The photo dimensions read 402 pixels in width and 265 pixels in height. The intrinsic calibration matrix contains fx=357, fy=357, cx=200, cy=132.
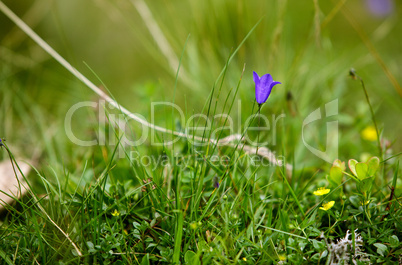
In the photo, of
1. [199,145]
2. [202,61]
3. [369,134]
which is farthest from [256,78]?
[202,61]

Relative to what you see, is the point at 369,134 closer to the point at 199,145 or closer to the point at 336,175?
the point at 336,175

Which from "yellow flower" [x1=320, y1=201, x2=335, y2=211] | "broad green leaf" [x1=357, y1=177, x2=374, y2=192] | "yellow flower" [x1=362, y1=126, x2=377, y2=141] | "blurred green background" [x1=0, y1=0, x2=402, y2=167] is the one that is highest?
"blurred green background" [x1=0, y1=0, x2=402, y2=167]

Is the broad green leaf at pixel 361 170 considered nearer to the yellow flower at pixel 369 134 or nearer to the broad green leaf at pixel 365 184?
the broad green leaf at pixel 365 184

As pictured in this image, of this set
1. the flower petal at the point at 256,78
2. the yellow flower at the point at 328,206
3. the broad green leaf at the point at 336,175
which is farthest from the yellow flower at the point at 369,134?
the flower petal at the point at 256,78

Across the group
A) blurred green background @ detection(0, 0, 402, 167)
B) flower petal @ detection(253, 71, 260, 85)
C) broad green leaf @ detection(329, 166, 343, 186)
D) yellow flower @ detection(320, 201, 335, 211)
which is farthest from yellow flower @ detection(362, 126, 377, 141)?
flower petal @ detection(253, 71, 260, 85)

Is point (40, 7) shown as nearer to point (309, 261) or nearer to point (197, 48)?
point (197, 48)

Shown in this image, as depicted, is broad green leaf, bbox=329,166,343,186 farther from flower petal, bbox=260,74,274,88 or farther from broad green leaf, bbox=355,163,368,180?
flower petal, bbox=260,74,274,88
